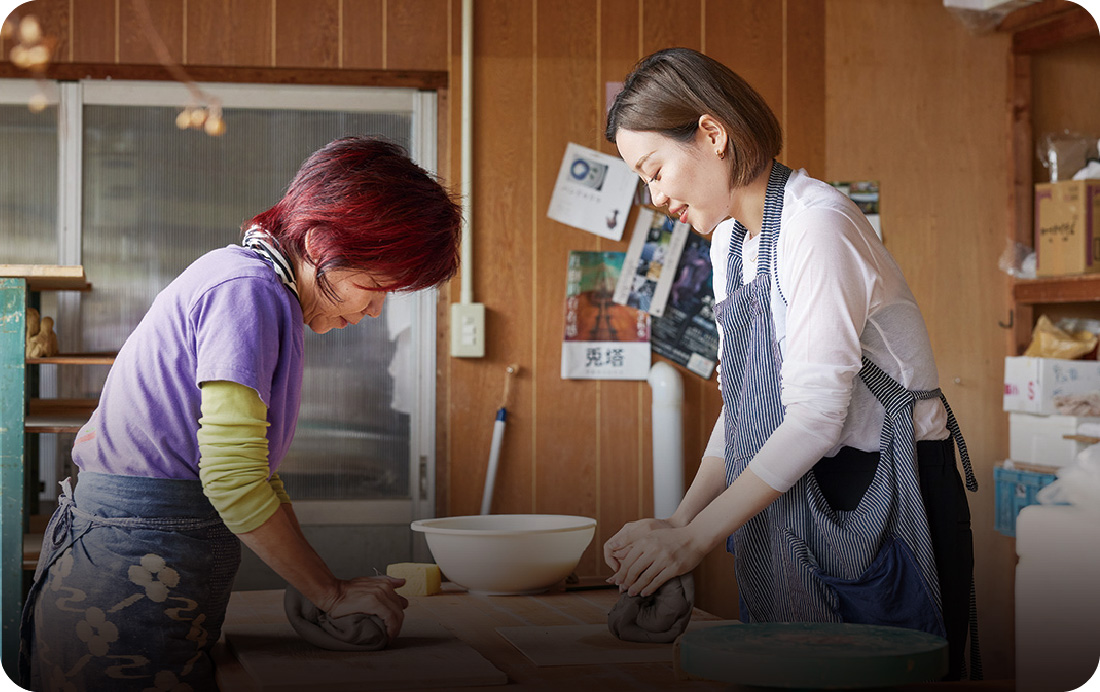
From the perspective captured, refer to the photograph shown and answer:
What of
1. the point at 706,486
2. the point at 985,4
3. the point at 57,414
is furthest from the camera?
the point at 985,4


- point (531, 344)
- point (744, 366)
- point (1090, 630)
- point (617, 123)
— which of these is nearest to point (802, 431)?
point (744, 366)

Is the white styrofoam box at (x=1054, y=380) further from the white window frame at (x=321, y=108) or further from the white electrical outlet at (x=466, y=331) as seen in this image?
the white window frame at (x=321, y=108)

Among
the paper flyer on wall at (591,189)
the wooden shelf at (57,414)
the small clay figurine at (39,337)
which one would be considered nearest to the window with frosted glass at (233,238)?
the wooden shelf at (57,414)

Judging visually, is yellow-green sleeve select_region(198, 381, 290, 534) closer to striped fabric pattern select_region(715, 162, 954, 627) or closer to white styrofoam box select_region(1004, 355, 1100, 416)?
striped fabric pattern select_region(715, 162, 954, 627)

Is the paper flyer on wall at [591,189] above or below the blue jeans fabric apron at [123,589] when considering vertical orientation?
above

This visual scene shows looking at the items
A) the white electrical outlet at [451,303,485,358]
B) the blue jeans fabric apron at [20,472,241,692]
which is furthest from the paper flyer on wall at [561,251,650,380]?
the blue jeans fabric apron at [20,472,241,692]

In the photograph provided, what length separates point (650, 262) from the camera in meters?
2.64

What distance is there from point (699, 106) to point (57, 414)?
6.21 feet

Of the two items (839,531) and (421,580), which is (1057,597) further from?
(421,580)

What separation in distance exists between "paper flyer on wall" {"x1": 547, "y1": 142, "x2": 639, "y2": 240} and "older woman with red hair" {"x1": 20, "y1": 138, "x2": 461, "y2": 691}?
1.56 meters

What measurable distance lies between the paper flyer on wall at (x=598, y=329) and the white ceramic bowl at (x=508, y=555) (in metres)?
1.26

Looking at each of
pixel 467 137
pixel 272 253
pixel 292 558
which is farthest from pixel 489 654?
pixel 467 137

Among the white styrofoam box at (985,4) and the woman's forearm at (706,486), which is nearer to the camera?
the woman's forearm at (706,486)

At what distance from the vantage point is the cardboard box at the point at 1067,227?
245cm
